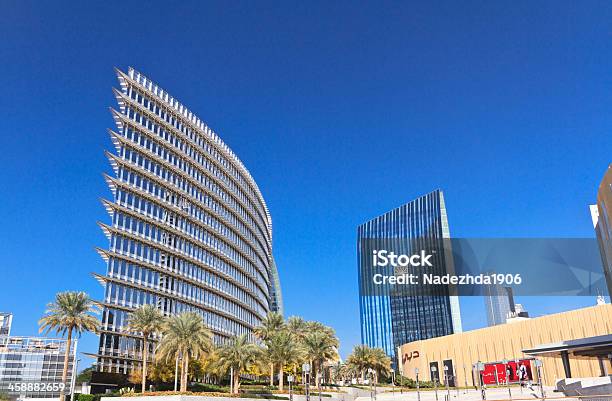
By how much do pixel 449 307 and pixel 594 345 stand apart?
5418 inches

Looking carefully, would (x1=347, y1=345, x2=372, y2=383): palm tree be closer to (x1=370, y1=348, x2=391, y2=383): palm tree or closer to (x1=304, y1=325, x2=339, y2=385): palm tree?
(x1=370, y1=348, x2=391, y2=383): palm tree

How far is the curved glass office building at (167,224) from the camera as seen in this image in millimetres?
80438

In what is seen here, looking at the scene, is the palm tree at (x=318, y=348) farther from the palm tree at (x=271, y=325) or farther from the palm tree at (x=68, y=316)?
the palm tree at (x=68, y=316)

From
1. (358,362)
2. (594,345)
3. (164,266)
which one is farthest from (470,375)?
(164,266)

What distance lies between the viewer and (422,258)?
18562 centimetres

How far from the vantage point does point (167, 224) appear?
88938 millimetres

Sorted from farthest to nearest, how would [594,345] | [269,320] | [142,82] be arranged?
[142,82]
[269,320]
[594,345]

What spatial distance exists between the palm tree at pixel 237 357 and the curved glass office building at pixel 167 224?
22460mm

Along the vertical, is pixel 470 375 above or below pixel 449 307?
below

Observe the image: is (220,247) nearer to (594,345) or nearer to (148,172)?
(148,172)

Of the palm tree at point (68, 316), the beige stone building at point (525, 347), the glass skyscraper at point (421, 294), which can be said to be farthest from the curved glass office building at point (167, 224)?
the glass skyscraper at point (421, 294)

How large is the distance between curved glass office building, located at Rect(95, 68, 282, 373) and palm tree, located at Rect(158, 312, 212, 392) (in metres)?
19.9

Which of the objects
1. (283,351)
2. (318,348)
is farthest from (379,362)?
(283,351)

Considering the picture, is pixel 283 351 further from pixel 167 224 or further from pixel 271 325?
pixel 167 224
